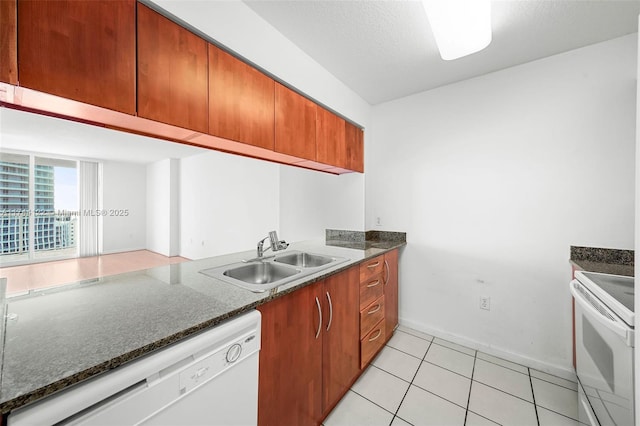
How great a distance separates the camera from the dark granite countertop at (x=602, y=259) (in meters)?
1.48

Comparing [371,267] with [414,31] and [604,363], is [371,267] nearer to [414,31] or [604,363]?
[604,363]

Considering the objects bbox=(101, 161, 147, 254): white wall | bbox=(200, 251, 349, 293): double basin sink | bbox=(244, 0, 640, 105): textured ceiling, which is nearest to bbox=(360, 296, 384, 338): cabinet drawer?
bbox=(200, 251, 349, 293): double basin sink

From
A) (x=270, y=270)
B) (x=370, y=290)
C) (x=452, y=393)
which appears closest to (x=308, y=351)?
(x=270, y=270)

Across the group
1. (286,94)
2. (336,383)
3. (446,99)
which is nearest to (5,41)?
(286,94)

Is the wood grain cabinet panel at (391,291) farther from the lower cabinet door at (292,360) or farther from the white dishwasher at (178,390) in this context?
the white dishwasher at (178,390)

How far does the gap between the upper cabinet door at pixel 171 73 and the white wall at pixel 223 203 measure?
0.53 metres

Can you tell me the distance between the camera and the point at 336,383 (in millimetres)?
1502

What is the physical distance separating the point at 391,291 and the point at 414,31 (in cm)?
203

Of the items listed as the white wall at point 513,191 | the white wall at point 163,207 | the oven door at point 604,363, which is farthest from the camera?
the white wall at point 513,191

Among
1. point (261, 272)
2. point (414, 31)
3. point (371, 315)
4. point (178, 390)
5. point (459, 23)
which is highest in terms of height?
point (414, 31)

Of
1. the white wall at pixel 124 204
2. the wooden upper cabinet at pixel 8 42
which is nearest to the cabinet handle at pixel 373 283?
the white wall at pixel 124 204

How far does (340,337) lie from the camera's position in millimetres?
1530

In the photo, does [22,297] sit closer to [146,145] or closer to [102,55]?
[146,145]

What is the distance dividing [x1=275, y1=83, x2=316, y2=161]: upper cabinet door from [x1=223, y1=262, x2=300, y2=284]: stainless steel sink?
2.55 ft
